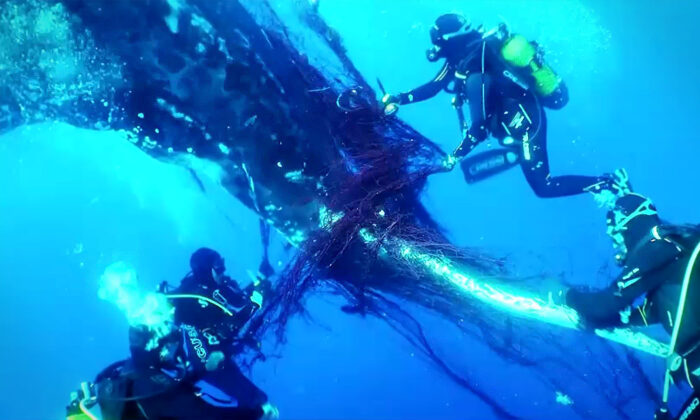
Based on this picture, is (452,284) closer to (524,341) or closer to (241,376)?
(524,341)

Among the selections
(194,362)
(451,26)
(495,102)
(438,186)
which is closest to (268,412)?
(194,362)

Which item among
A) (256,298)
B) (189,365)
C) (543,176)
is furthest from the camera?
(543,176)

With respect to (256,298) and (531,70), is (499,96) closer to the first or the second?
(531,70)

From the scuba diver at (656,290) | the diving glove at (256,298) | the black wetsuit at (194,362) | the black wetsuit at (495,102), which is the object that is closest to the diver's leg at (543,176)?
the black wetsuit at (495,102)

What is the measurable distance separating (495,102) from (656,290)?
283cm

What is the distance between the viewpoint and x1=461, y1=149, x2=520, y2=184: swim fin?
5.26m

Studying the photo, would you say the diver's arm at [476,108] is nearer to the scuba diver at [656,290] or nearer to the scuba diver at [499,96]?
the scuba diver at [499,96]

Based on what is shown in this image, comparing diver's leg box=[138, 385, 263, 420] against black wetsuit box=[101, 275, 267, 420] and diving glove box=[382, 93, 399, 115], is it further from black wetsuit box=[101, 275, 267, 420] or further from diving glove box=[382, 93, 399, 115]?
diving glove box=[382, 93, 399, 115]

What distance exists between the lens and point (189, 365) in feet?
14.0

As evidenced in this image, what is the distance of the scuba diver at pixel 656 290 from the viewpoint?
2977 millimetres

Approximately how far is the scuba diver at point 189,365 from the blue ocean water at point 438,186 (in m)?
8.30

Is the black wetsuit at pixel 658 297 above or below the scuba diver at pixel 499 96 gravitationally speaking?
below

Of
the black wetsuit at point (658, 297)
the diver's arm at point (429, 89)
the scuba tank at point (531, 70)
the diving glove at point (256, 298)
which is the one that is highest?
the scuba tank at point (531, 70)

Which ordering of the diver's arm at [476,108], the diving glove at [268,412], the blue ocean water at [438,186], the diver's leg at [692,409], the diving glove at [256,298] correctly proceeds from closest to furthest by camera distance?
the diver's leg at [692,409] → the diver's arm at [476,108] → the diving glove at [256,298] → the diving glove at [268,412] → the blue ocean water at [438,186]
